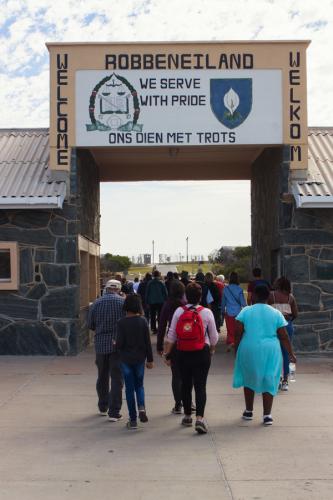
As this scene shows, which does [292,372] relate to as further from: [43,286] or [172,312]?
[43,286]

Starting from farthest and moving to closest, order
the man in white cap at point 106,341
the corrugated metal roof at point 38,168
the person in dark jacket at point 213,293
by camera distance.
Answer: the person in dark jacket at point 213,293 → the corrugated metal roof at point 38,168 → the man in white cap at point 106,341

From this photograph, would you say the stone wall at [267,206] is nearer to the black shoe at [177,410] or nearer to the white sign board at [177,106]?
the white sign board at [177,106]

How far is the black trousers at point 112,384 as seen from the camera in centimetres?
853

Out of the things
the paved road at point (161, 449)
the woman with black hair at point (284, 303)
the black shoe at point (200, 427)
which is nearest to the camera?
the paved road at point (161, 449)

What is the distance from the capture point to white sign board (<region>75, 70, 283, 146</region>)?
45.5ft

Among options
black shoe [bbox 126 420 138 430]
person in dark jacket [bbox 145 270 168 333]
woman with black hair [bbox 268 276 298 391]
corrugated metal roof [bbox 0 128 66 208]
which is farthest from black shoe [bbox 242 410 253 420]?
person in dark jacket [bbox 145 270 168 333]

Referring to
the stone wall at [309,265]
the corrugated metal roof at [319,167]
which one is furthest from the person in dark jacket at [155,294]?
the corrugated metal roof at [319,167]

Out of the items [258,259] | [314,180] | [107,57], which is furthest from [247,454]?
[258,259]

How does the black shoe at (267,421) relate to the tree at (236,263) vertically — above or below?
below

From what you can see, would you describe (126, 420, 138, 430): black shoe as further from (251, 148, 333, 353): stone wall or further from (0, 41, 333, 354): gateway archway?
(251, 148, 333, 353): stone wall

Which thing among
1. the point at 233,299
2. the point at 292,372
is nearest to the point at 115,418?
the point at 292,372

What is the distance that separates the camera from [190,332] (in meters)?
8.02

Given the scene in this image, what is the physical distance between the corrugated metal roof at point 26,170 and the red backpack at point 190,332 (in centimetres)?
586

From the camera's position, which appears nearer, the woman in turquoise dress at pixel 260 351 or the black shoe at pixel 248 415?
the woman in turquoise dress at pixel 260 351
